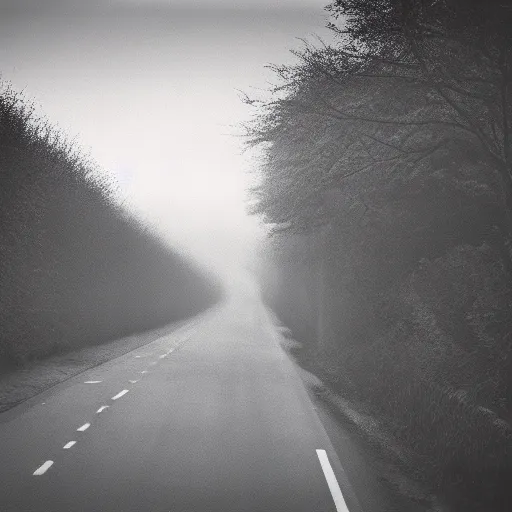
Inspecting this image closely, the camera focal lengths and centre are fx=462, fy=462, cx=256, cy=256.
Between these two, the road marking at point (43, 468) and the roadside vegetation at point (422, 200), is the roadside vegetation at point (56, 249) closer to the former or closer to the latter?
the road marking at point (43, 468)

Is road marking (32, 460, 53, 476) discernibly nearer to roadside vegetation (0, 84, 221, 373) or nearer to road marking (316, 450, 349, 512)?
road marking (316, 450, 349, 512)

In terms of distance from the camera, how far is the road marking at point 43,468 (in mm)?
6169

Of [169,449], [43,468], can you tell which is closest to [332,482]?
[169,449]

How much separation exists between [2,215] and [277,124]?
860cm

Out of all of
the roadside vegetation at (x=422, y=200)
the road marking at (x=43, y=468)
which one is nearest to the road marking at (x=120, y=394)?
the road marking at (x=43, y=468)

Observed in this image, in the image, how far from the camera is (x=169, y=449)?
7379 mm

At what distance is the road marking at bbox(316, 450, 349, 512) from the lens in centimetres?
547

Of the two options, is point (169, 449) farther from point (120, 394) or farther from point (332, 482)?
point (120, 394)

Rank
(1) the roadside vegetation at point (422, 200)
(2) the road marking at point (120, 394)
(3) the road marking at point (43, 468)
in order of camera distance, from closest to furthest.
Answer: (3) the road marking at point (43, 468)
(1) the roadside vegetation at point (422, 200)
(2) the road marking at point (120, 394)

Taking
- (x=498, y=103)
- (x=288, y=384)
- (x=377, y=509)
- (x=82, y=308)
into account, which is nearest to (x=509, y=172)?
(x=498, y=103)

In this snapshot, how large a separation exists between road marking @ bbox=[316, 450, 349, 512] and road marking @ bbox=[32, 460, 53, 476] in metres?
3.84

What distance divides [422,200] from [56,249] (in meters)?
14.1

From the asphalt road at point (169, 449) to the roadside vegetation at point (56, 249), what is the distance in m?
3.85

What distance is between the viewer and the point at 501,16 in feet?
22.0
